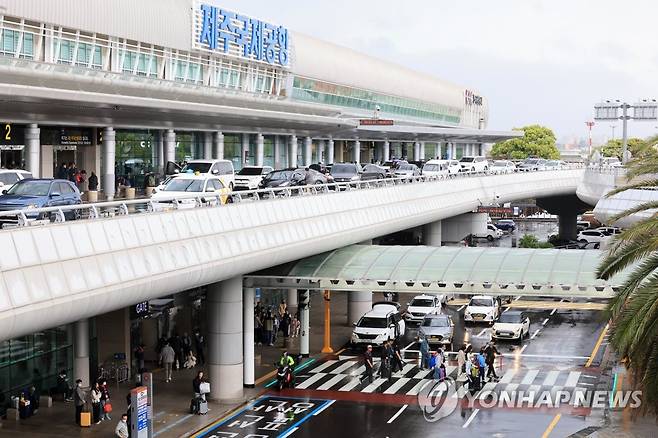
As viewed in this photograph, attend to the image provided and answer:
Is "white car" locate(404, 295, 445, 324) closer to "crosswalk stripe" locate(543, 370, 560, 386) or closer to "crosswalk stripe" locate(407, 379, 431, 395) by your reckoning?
"crosswalk stripe" locate(543, 370, 560, 386)

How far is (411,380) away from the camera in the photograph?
4269 centimetres

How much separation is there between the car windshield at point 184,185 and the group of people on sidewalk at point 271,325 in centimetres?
1151

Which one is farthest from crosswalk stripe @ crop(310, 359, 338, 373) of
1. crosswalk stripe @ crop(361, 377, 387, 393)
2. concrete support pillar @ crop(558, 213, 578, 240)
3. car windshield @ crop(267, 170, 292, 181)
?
concrete support pillar @ crop(558, 213, 578, 240)

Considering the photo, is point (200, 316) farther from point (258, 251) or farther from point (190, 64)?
point (190, 64)

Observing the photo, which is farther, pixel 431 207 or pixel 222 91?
pixel 222 91

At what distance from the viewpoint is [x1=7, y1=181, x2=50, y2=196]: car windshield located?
105 ft

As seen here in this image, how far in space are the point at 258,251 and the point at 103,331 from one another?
10.5 metres

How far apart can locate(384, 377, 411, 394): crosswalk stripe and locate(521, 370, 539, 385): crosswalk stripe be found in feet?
14.5

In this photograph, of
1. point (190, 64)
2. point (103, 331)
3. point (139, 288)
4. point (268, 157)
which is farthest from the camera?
point (268, 157)

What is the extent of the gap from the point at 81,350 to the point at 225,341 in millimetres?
4981

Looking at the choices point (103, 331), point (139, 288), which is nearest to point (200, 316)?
point (103, 331)

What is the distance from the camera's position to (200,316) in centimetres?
5100

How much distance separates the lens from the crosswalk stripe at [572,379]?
41.6m

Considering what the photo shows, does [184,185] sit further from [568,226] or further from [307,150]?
[568,226]
